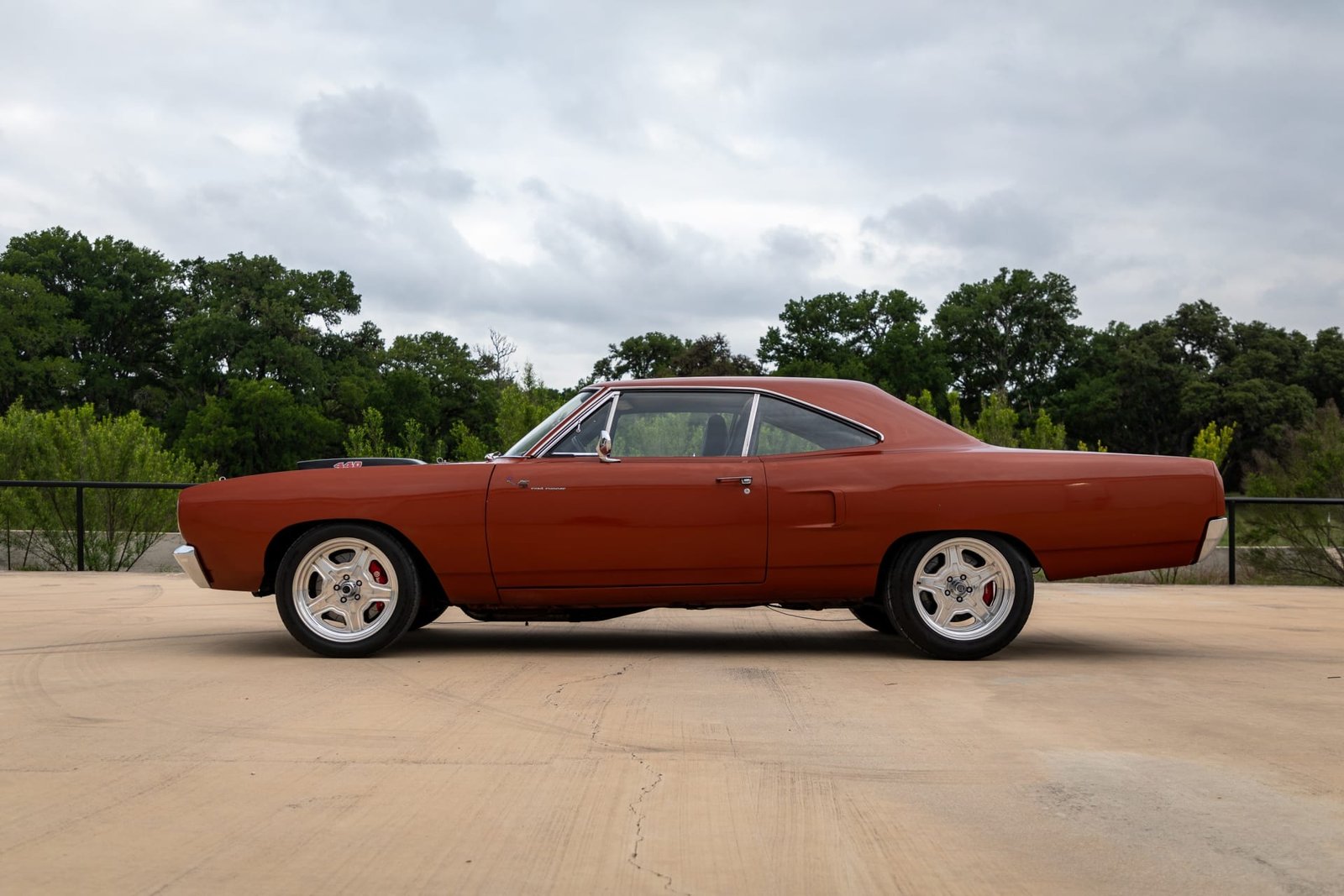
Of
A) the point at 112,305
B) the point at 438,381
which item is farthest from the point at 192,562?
the point at 438,381

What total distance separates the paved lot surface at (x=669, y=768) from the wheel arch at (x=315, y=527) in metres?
0.39

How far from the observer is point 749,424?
7.29 m

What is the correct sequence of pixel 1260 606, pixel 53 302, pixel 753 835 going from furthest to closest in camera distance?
pixel 53 302 → pixel 1260 606 → pixel 753 835

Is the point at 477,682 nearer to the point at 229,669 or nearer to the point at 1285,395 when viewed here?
the point at 229,669

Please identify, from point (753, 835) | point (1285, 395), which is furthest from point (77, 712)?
point (1285, 395)

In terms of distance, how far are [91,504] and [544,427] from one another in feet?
38.1

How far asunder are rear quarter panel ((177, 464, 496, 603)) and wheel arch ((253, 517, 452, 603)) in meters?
0.03

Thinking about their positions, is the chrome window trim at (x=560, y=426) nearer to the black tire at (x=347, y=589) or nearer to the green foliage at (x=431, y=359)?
the black tire at (x=347, y=589)

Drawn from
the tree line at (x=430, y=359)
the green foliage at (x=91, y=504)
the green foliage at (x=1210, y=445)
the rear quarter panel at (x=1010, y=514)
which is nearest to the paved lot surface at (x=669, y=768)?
the rear quarter panel at (x=1010, y=514)

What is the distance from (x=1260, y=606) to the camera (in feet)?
35.6

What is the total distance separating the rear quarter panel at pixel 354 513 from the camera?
700 cm

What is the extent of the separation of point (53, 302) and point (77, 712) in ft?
217

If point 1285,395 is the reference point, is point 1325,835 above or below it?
below

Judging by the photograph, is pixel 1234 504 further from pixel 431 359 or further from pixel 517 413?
pixel 431 359
